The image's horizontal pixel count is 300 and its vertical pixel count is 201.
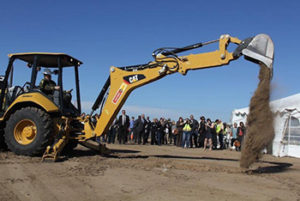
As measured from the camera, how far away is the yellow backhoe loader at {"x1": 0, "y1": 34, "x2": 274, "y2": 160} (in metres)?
7.71

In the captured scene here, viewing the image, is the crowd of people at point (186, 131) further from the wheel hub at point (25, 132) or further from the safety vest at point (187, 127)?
the wheel hub at point (25, 132)

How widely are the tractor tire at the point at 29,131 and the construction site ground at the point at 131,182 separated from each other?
318 millimetres

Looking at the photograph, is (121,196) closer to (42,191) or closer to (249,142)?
(42,191)

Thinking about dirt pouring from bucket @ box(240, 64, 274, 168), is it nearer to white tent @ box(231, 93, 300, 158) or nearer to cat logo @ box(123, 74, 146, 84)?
cat logo @ box(123, 74, 146, 84)

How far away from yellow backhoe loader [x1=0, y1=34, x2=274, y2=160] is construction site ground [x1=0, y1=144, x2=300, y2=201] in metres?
0.63

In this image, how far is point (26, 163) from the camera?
699cm

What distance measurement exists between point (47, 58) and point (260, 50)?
18.6ft

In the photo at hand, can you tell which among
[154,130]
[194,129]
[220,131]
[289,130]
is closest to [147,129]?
[154,130]

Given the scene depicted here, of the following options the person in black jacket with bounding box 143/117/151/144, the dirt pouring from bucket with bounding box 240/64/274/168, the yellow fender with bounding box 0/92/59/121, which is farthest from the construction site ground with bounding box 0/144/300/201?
the person in black jacket with bounding box 143/117/151/144

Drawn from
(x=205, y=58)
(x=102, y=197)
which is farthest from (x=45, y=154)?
(x=205, y=58)

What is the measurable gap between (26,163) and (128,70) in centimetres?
360

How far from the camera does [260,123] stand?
6957mm

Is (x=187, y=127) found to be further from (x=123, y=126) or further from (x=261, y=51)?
(x=261, y=51)

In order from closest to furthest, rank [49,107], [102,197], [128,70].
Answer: [102,197] → [49,107] → [128,70]
